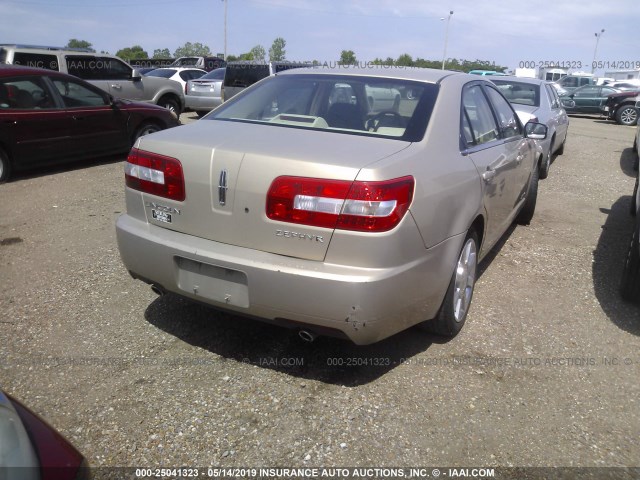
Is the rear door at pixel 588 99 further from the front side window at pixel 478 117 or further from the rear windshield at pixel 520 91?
the front side window at pixel 478 117

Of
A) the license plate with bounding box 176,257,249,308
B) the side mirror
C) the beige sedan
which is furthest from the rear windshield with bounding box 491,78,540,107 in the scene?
the license plate with bounding box 176,257,249,308

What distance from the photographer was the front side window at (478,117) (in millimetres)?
3494

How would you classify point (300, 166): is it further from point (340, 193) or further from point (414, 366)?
point (414, 366)

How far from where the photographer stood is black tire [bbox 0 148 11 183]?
712 centimetres

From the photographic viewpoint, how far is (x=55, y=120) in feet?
24.8

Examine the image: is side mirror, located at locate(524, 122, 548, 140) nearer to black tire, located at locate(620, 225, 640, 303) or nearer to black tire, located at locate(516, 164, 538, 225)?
black tire, located at locate(516, 164, 538, 225)

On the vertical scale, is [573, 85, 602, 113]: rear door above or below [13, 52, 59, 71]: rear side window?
below

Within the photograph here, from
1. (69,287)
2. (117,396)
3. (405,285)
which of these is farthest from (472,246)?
(69,287)

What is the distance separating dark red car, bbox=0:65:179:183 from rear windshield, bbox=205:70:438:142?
4870 mm

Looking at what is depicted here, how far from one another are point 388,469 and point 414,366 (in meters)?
0.86

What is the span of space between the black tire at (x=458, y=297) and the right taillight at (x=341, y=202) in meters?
0.79

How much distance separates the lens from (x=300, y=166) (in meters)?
2.53

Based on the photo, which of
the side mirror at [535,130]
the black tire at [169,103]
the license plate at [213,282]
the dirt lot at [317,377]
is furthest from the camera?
the black tire at [169,103]

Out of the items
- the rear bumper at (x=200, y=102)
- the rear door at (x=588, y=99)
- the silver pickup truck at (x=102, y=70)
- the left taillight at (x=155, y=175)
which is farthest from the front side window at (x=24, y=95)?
the rear door at (x=588, y=99)
